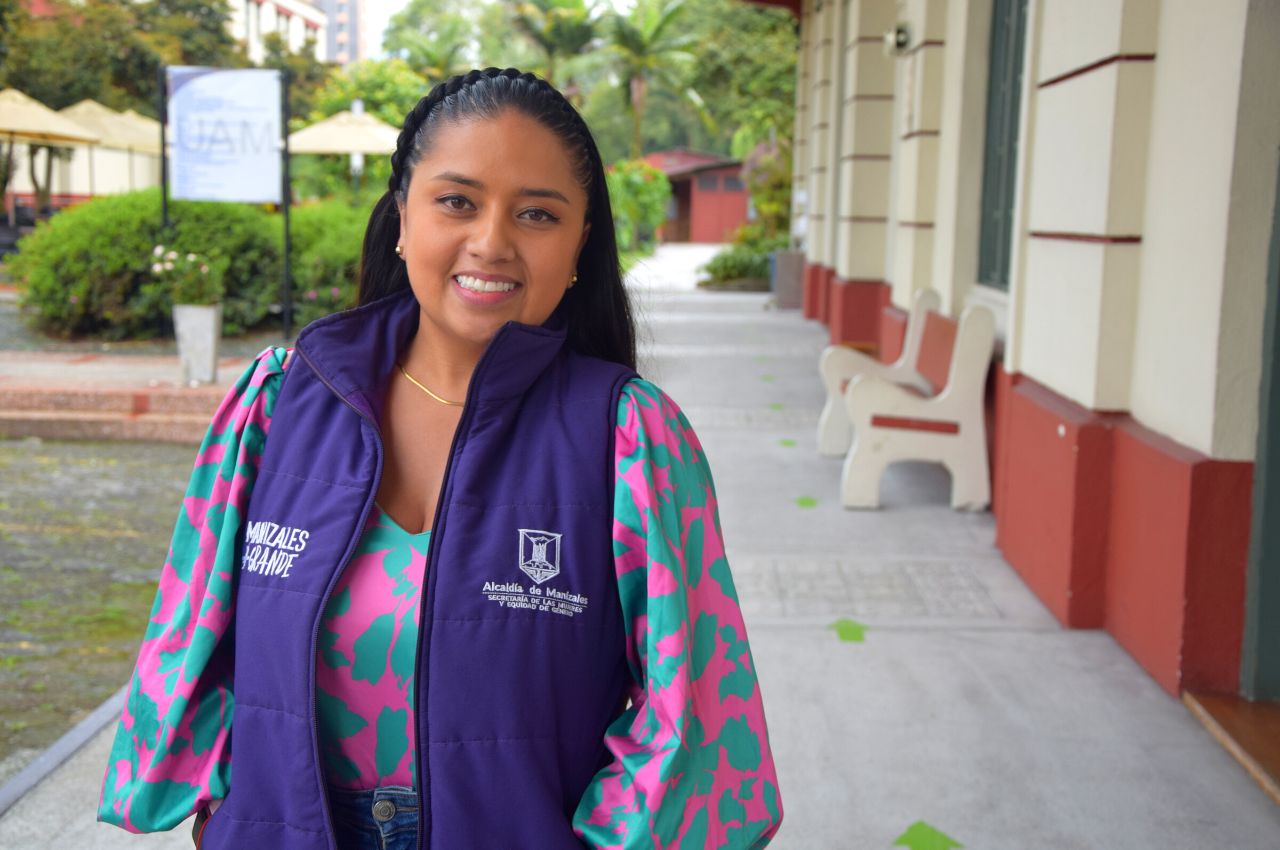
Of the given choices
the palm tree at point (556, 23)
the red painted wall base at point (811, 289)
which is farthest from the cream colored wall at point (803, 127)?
the palm tree at point (556, 23)

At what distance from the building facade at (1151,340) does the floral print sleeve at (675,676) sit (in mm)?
2695

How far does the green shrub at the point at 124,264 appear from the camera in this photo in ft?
43.9

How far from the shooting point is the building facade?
12.8ft

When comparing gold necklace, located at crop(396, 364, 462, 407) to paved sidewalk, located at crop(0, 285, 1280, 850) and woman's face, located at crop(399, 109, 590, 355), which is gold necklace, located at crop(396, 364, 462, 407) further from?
paved sidewalk, located at crop(0, 285, 1280, 850)

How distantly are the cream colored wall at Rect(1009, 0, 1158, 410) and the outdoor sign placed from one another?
26.0 ft

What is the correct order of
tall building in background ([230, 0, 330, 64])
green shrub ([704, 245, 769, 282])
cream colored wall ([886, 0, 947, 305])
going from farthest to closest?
1. tall building in background ([230, 0, 330, 64])
2. green shrub ([704, 245, 769, 282])
3. cream colored wall ([886, 0, 947, 305])

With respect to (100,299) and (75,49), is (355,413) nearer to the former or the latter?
(100,299)

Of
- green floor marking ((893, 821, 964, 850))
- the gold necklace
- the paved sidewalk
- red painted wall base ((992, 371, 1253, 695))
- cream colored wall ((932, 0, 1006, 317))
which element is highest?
cream colored wall ((932, 0, 1006, 317))

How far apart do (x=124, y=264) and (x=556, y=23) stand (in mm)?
33928

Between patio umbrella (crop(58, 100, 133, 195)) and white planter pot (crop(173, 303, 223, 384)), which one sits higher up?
patio umbrella (crop(58, 100, 133, 195))

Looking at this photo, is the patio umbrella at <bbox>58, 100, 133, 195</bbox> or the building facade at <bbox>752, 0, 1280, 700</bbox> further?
the patio umbrella at <bbox>58, 100, 133, 195</bbox>

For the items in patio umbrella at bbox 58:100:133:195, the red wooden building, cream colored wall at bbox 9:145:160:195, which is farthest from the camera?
the red wooden building

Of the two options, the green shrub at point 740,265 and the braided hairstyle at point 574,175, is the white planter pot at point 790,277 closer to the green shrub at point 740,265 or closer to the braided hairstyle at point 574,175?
the green shrub at point 740,265

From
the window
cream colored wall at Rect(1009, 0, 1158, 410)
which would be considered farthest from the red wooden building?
cream colored wall at Rect(1009, 0, 1158, 410)
